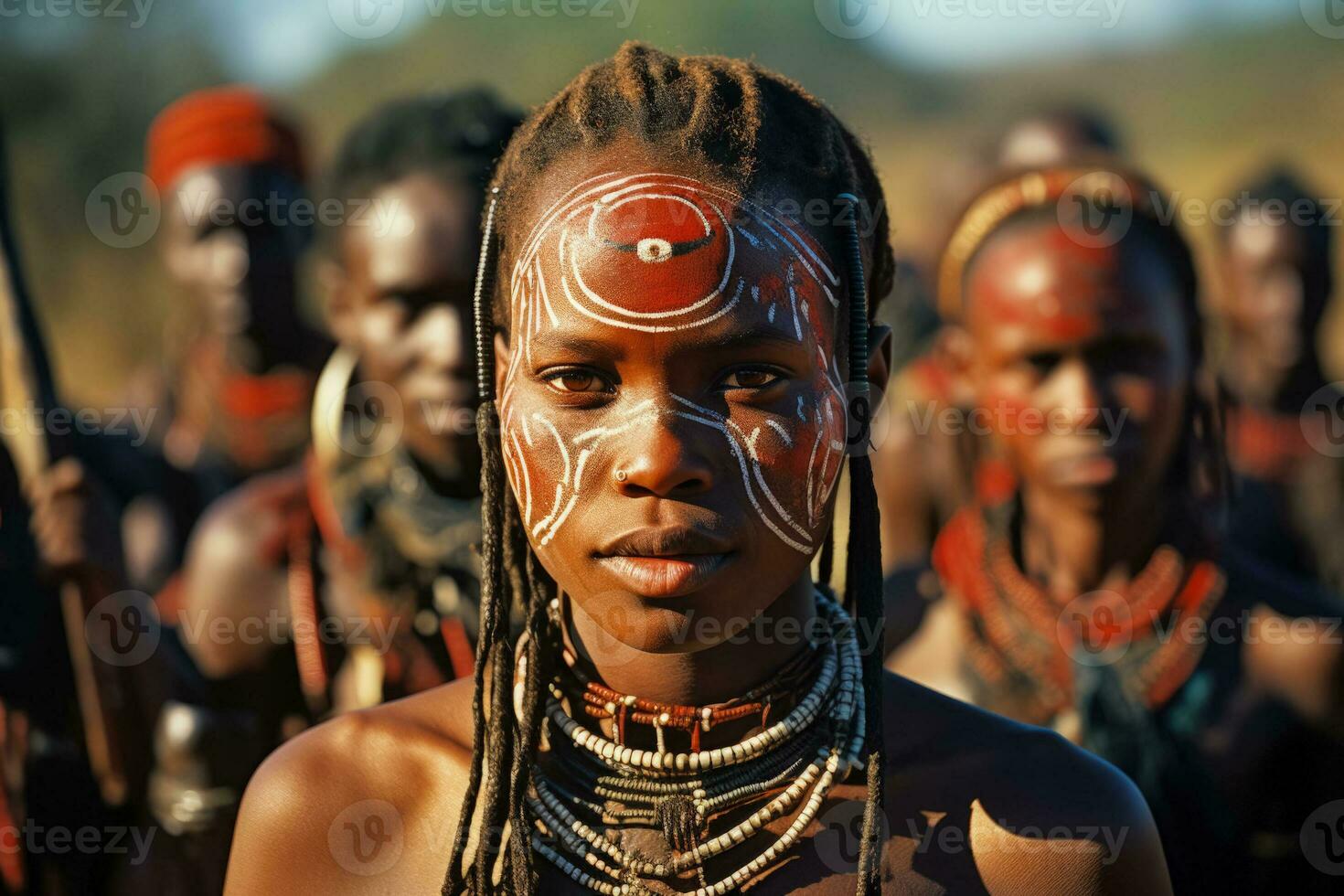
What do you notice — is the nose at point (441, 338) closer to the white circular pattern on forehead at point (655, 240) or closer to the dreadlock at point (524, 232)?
the dreadlock at point (524, 232)

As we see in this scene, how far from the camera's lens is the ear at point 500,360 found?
9.17 feet

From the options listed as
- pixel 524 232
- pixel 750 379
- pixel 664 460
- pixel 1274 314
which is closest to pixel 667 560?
pixel 664 460

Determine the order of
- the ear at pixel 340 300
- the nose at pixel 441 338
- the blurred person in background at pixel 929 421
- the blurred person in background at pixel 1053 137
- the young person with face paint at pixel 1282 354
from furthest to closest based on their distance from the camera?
1. the blurred person in background at pixel 1053 137
2. the young person with face paint at pixel 1282 354
3. the blurred person in background at pixel 929 421
4. the ear at pixel 340 300
5. the nose at pixel 441 338

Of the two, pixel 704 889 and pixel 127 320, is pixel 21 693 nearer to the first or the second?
pixel 704 889

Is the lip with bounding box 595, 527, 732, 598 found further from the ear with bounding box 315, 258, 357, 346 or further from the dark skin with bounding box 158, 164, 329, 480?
the dark skin with bounding box 158, 164, 329, 480

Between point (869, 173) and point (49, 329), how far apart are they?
1763 cm

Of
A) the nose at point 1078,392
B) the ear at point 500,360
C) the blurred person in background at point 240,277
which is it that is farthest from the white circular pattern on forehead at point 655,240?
the blurred person in background at point 240,277

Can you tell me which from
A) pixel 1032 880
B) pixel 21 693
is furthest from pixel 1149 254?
pixel 21 693

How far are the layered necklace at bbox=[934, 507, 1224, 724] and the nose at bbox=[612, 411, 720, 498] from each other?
107 inches

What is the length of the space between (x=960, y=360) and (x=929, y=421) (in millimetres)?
1998

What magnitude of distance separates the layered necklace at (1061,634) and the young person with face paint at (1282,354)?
3062 millimetres

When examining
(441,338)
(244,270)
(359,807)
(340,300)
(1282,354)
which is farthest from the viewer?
(1282,354)

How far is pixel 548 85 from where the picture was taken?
17.5 meters

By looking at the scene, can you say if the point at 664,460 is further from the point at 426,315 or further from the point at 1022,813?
the point at 426,315
